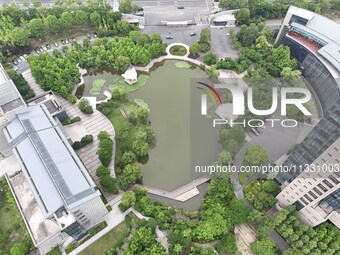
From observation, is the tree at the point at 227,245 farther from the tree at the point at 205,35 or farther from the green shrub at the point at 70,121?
the tree at the point at 205,35

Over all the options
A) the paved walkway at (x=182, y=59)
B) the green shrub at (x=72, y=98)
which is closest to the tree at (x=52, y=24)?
the green shrub at (x=72, y=98)

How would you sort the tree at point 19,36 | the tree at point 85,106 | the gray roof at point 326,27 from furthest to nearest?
the tree at point 19,36, the gray roof at point 326,27, the tree at point 85,106

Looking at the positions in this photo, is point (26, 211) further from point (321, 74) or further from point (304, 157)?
point (321, 74)

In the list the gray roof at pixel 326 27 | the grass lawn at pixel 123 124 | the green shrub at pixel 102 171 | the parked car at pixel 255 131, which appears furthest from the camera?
the gray roof at pixel 326 27

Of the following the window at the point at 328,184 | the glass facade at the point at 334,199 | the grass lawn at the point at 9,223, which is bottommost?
the grass lawn at the point at 9,223

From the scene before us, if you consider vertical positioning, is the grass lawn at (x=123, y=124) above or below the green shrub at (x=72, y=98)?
below

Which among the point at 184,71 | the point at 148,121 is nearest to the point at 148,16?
the point at 184,71

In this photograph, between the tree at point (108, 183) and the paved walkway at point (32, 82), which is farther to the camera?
the paved walkway at point (32, 82)
